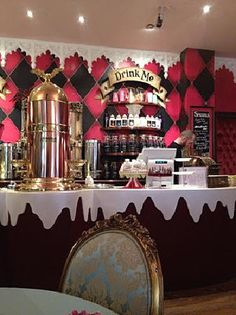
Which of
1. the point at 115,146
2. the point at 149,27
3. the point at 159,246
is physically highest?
the point at 149,27

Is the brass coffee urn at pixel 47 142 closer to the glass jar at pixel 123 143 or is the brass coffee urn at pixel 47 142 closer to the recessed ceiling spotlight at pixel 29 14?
the recessed ceiling spotlight at pixel 29 14

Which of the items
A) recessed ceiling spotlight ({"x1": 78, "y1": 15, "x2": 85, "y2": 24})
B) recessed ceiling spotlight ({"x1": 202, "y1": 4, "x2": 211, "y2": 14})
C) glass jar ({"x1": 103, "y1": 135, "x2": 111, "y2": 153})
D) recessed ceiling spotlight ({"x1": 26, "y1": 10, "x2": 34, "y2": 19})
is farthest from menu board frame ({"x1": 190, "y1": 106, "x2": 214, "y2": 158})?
recessed ceiling spotlight ({"x1": 26, "y1": 10, "x2": 34, "y2": 19})

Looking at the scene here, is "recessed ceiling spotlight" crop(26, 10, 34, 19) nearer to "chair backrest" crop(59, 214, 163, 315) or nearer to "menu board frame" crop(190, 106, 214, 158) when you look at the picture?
"menu board frame" crop(190, 106, 214, 158)

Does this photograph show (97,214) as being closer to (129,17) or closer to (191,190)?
(191,190)

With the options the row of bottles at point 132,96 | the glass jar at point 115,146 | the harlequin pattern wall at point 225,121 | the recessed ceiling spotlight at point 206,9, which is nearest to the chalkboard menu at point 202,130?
the harlequin pattern wall at point 225,121

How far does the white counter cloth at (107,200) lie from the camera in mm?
2979

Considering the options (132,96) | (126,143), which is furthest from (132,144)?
(132,96)

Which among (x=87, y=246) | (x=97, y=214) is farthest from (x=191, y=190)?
(x=87, y=246)

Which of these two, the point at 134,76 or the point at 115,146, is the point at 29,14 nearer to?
the point at 134,76

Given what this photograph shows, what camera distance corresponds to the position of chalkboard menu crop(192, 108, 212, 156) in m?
6.99

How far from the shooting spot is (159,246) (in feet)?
11.5

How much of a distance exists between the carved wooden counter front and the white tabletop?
72.0 inches

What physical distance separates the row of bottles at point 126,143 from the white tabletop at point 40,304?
5.44m

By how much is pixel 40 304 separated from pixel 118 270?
29 cm
